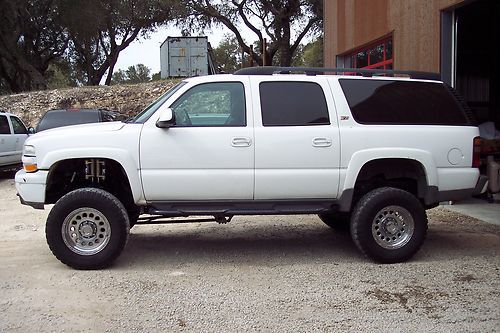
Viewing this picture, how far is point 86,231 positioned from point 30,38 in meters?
30.5

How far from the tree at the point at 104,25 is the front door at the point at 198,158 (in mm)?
24222

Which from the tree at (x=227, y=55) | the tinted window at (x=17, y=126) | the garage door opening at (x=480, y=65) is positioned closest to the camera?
the garage door opening at (x=480, y=65)

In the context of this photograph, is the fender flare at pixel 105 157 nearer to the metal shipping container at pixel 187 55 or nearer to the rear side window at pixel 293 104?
the rear side window at pixel 293 104

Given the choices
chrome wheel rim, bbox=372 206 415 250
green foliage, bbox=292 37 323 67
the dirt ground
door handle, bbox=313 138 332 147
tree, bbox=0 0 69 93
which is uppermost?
green foliage, bbox=292 37 323 67

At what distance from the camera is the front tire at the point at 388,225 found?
5.86 meters

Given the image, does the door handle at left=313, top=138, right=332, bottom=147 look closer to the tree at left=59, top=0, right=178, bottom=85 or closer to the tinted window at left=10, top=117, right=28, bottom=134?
the tinted window at left=10, top=117, right=28, bottom=134

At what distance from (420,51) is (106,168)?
24.4 ft

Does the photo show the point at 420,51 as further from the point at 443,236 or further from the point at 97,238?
the point at 97,238

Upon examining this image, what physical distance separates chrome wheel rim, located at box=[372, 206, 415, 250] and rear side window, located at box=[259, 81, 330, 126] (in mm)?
1254

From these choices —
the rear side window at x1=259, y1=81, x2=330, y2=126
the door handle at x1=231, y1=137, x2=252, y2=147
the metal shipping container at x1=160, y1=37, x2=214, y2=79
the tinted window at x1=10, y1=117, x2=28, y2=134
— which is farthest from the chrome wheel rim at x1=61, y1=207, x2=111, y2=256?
the metal shipping container at x1=160, y1=37, x2=214, y2=79

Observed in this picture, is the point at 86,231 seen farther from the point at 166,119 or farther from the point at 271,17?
the point at 271,17

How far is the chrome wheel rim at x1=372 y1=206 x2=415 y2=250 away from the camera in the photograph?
594 cm

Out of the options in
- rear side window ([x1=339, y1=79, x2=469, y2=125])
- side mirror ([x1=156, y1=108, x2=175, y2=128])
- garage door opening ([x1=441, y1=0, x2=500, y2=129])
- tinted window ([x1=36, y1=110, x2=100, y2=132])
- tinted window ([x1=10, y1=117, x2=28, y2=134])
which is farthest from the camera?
tinted window ([x1=10, y1=117, x2=28, y2=134])

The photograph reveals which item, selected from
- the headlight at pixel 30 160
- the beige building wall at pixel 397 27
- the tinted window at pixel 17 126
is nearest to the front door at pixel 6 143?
the tinted window at pixel 17 126
